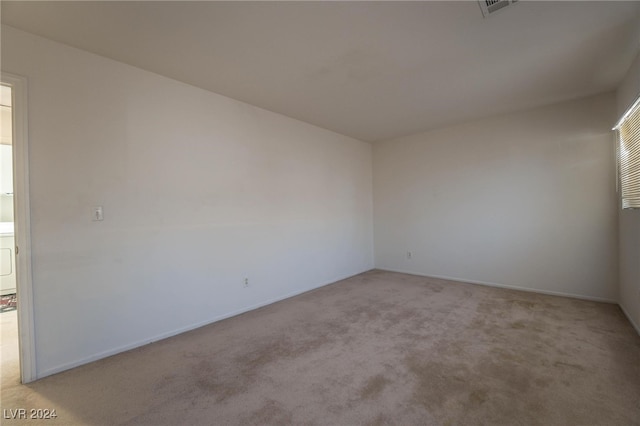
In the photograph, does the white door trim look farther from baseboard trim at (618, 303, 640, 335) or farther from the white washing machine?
baseboard trim at (618, 303, 640, 335)

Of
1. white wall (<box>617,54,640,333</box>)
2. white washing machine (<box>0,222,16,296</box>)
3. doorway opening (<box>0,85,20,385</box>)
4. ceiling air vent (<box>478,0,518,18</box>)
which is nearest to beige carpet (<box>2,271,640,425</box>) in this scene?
white wall (<box>617,54,640,333</box>)

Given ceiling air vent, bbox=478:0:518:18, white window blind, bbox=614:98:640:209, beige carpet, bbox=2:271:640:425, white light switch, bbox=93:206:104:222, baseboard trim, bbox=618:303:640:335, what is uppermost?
ceiling air vent, bbox=478:0:518:18

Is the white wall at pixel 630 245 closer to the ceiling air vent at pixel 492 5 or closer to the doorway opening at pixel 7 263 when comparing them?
the ceiling air vent at pixel 492 5

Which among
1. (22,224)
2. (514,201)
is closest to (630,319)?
(514,201)

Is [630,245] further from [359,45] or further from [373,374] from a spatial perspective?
[359,45]

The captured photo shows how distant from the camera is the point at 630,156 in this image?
108 inches

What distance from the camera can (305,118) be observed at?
4.14 m

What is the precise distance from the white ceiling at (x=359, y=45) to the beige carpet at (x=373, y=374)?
261cm

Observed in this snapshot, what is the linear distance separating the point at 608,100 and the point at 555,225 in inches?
65.0

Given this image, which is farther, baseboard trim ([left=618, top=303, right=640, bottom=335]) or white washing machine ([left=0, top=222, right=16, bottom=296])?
white washing machine ([left=0, top=222, right=16, bottom=296])

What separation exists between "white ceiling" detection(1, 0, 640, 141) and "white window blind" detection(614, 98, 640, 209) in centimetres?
53

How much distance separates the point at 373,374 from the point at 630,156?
329cm

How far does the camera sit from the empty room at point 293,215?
1888 mm

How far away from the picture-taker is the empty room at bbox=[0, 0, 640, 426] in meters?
1.89
